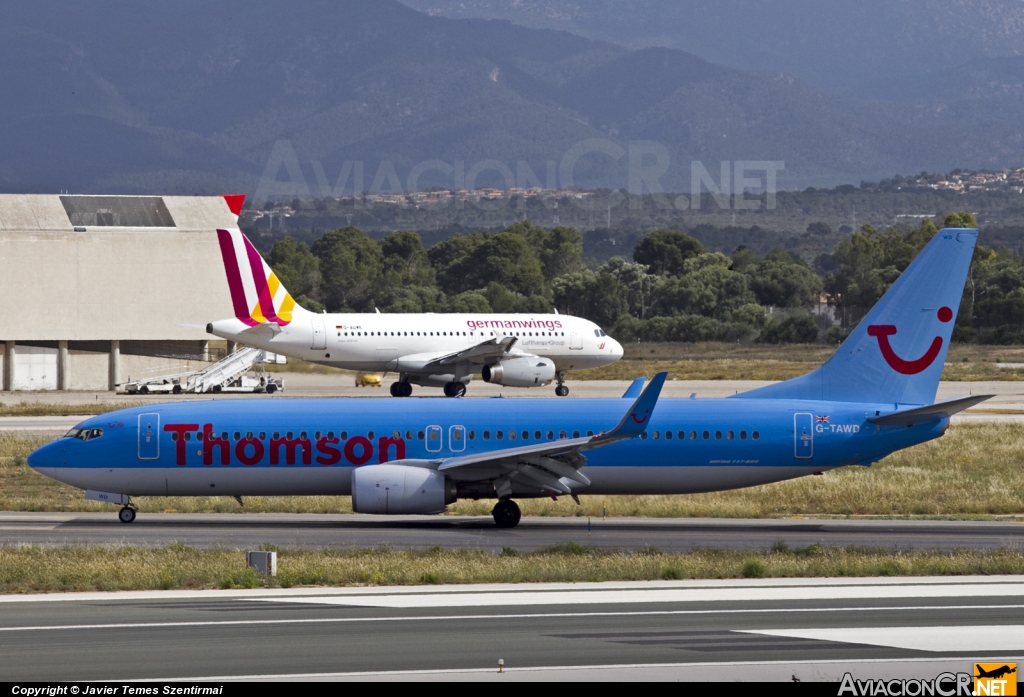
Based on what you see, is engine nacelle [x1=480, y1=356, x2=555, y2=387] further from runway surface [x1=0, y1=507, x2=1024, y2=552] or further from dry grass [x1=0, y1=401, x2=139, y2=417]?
runway surface [x1=0, y1=507, x2=1024, y2=552]

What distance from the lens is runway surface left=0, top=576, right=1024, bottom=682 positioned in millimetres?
15953

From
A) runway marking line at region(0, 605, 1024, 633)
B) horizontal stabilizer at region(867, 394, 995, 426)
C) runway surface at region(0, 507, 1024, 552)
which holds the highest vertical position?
horizontal stabilizer at region(867, 394, 995, 426)

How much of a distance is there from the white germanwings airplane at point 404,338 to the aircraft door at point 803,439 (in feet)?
122

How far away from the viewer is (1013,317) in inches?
5044

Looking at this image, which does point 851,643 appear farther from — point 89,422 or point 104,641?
point 89,422

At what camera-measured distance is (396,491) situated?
29.9 metres

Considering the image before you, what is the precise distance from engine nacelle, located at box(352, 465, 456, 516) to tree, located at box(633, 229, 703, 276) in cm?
16305

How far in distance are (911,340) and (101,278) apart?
205ft

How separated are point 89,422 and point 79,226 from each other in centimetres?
5742

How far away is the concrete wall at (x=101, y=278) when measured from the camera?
271 ft

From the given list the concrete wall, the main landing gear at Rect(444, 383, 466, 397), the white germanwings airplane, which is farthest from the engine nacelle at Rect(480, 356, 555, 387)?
the concrete wall

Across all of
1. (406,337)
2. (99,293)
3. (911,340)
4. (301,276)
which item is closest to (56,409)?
(406,337)

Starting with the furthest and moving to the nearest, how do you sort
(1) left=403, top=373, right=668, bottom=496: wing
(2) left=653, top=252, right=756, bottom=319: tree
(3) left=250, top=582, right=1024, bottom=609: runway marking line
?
(2) left=653, top=252, right=756, bottom=319: tree → (1) left=403, top=373, right=668, bottom=496: wing → (3) left=250, top=582, right=1024, bottom=609: runway marking line

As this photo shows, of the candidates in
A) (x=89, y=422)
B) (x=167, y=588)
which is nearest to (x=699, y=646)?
(x=167, y=588)
